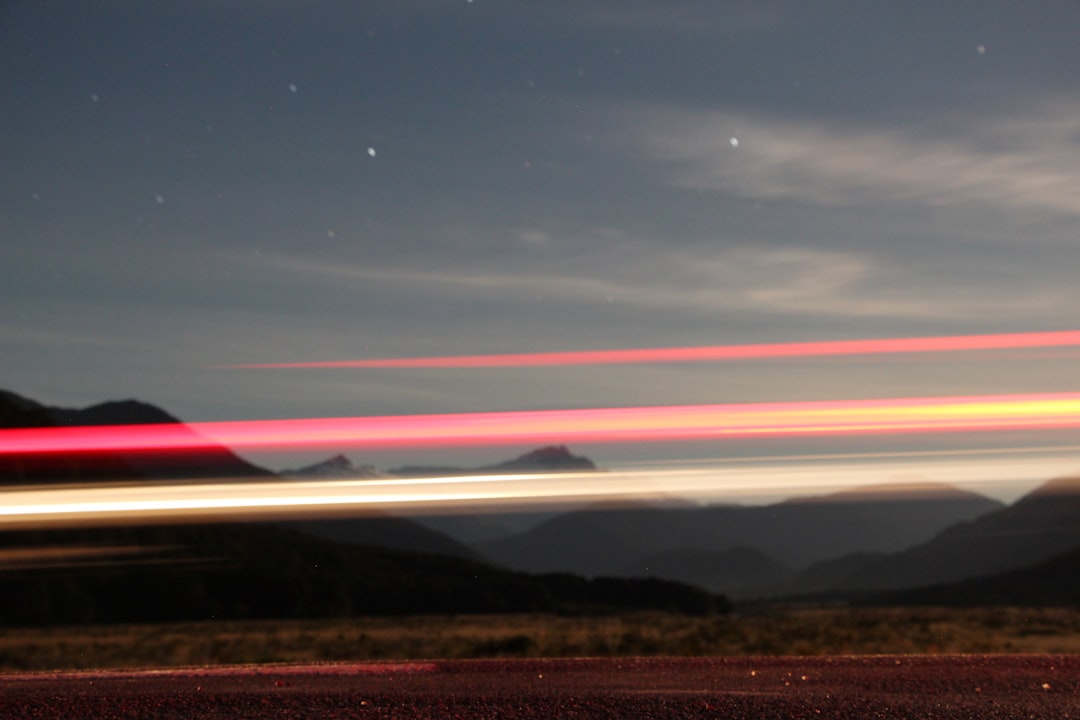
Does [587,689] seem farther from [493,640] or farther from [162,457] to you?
[162,457]

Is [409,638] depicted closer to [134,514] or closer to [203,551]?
[203,551]

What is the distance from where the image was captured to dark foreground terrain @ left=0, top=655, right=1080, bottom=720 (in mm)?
11133

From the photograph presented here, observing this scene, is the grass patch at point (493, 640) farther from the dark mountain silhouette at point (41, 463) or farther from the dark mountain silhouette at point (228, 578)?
the dark mountain silhouette at point (41, 463)

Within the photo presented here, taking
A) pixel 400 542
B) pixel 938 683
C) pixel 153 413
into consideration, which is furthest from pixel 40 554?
pixel 153 413

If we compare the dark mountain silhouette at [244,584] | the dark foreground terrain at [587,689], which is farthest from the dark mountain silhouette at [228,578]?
the dark foreground terrain at [587,689]

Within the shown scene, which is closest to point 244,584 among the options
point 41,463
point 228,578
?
point 228,578

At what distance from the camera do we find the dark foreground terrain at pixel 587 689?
11.1m

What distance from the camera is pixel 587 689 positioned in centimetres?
1259

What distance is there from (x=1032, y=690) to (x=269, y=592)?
116 ft

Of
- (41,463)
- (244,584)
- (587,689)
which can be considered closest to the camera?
(587,689)

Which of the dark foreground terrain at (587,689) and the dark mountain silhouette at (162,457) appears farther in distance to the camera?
the dark mountain silhouette at (162,457)

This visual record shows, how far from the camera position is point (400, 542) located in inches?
2274

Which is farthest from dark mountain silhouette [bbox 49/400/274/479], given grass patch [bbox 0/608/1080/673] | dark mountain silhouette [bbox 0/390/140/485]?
grass patch [bbox 0/608/1080/673]

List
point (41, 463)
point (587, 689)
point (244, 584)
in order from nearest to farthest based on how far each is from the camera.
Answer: point (587, 689)
point (244, 584)
point (41, 463)
